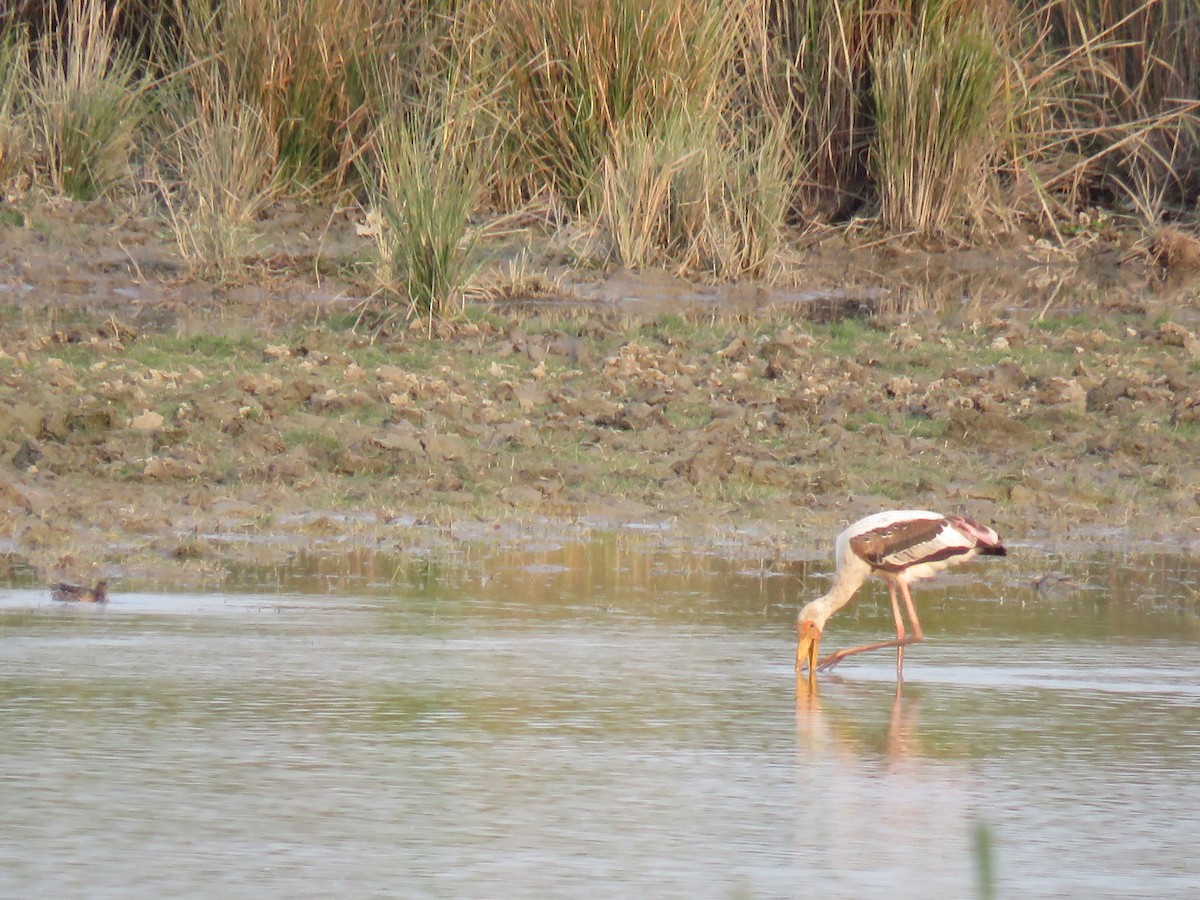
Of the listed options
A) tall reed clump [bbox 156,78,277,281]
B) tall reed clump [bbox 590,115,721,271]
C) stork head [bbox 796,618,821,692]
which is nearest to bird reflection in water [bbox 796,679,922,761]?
stork head [bbox 796,618,821,692]

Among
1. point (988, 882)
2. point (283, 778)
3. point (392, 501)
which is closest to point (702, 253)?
point (392, 501)

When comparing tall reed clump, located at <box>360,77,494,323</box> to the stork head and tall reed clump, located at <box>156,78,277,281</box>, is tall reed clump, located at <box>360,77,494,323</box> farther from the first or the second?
the stork head

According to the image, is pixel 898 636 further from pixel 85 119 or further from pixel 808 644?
pixel 85 119

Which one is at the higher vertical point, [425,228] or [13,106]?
[13,106]

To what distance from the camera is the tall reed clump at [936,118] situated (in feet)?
48.4

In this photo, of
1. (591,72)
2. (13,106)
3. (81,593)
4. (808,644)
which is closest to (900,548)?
(808,644)

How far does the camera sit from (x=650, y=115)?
14.5 m

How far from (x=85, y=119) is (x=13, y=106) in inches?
33.2

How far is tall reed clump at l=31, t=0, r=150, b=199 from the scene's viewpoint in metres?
15.1

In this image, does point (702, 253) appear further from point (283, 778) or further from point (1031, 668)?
point (283, 778)

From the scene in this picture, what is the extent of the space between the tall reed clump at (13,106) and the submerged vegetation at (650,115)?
2 centimetres

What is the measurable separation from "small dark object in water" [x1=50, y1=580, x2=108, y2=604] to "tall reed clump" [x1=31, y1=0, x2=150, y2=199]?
890 centimetres

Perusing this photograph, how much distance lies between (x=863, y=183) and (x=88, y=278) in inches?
210

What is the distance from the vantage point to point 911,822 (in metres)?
4.37
